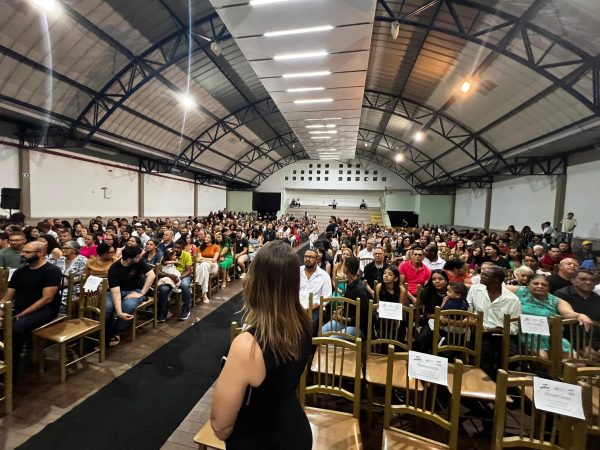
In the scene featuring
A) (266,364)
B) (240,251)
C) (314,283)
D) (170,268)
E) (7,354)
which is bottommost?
(7,354)

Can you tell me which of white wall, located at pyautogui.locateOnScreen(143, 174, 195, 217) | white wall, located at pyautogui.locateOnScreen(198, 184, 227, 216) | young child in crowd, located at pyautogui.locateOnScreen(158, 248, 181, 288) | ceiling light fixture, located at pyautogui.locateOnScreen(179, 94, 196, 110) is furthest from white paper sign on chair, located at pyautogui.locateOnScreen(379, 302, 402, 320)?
white wall, located at pyautogui.locateOnScreen(198, 184, 227, 216)

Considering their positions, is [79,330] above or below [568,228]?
below

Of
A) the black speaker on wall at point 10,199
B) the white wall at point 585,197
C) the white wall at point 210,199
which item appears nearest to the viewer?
the black speaker on wall at point 10,199

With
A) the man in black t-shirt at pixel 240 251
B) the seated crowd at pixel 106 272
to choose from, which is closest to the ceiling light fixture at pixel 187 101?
the seated crowd at pixel 106 272

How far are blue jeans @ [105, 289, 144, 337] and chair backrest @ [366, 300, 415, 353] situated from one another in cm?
270

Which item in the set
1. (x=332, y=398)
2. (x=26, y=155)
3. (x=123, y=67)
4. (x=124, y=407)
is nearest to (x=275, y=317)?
(x=332, y=398)

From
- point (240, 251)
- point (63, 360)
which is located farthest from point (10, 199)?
point (63, 360)

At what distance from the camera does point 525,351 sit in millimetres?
2258

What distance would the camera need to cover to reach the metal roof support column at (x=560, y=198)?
8.79 metres

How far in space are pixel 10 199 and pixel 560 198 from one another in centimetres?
1559

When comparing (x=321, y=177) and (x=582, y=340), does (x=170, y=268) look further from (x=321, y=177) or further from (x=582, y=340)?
(x=321, y=177)

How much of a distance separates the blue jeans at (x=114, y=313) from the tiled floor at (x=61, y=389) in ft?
0.69

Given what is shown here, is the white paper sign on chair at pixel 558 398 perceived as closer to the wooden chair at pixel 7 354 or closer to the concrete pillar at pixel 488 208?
the wooden chair at pixel 7 354

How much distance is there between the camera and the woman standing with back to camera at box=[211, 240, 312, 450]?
806mm
